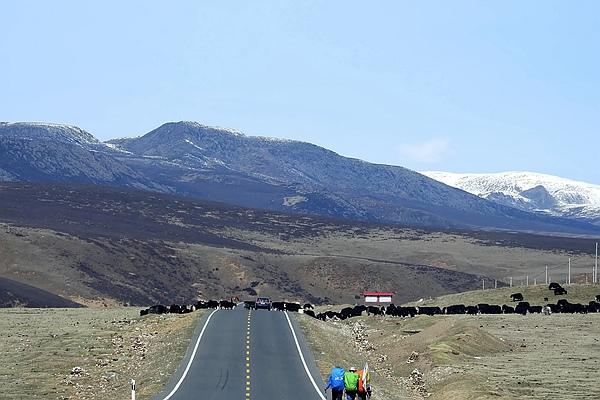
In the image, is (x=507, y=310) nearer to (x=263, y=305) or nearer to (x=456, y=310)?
(x=456, y=310)

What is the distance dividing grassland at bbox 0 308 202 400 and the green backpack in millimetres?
11835

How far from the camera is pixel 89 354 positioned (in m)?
64.4

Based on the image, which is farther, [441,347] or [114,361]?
[441,347]

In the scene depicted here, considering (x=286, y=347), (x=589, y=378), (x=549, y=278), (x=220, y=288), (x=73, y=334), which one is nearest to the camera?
(x=589, y=378)

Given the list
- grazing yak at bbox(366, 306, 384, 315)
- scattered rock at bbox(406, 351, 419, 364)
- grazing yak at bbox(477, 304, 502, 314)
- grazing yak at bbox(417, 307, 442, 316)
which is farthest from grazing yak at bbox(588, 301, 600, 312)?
scattered rock at bbox(406, 351, 419, 364)

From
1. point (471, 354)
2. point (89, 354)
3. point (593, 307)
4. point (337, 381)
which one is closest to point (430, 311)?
point (593, 307)

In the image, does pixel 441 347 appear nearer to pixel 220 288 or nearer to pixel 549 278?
pixel 220 288

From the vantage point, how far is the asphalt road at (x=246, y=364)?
46.1m

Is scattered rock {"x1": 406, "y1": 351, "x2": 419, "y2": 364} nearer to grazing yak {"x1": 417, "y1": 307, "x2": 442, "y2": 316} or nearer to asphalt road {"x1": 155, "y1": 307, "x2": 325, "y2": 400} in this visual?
asphalt road {"x1": 155, "y1": 307, "x2": 325, "y2": 400}

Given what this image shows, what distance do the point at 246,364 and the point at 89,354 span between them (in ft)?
42.5

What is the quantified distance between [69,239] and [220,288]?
2423cm

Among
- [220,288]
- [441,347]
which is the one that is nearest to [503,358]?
[441,347]

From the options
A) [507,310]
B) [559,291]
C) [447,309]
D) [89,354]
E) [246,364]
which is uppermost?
[559,291]

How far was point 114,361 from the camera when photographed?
203 feet
